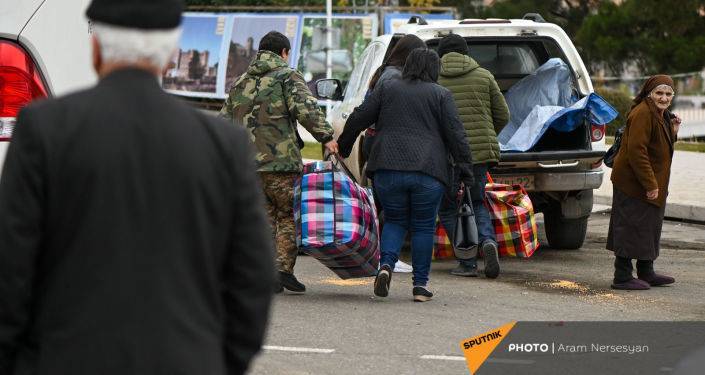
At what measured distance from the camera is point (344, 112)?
12.3 metres

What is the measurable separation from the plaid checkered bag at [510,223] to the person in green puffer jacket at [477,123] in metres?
0.31

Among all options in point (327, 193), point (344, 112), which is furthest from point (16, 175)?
point (344, 112)

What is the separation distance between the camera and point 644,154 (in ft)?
30.6

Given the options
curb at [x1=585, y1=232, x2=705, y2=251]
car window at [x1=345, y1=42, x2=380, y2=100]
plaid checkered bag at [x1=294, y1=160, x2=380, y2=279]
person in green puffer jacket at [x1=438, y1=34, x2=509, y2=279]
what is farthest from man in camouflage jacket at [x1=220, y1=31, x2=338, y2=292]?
curb at [x1=585, y1=232, x2=705, y2=251]

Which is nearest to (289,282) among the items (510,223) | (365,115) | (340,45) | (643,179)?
(365,115)

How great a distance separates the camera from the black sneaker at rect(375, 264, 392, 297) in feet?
28.6

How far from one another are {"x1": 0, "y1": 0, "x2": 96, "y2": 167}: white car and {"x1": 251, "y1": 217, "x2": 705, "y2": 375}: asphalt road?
1.57 meters

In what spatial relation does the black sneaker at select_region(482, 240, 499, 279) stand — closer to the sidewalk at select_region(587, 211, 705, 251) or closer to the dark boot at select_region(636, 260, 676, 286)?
the dark boot at select_region(636, 260, 676, 286)

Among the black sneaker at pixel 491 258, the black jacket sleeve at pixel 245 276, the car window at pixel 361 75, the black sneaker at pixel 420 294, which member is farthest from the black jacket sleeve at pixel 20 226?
the car window at pixel 361 75

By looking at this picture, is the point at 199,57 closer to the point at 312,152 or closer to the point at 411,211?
the point at 312,152

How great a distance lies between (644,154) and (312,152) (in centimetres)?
1489

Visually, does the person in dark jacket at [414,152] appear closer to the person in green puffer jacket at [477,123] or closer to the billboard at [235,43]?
the person in green puffer jacket at [477,123]

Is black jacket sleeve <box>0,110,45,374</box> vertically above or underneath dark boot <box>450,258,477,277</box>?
above

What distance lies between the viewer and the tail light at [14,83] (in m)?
6.12
